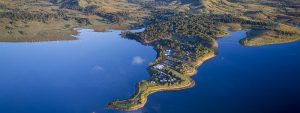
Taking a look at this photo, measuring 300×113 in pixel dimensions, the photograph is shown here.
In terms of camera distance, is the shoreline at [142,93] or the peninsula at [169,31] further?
the peninsula at [169,31]

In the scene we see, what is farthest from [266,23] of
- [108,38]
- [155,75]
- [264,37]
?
[155,75]

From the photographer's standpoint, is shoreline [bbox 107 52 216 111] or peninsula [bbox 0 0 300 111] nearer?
shoreline [bbox 107 52 216 111]

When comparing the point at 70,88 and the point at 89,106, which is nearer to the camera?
the point at 89,106

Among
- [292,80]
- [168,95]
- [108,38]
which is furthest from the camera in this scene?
[108,38]

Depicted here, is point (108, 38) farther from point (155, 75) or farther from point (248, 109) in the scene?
point (248, 109)

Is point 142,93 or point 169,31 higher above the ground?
point 169,31

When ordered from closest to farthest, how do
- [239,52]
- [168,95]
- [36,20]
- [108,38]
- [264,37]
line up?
[168,95], [239,52], [264,37], [108,38], [36,20]

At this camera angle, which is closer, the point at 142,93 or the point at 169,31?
the point at 142,93

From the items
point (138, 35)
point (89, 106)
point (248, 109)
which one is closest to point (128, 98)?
point (89, 106)

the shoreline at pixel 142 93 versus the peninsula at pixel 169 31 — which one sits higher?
the peninsula at pixel 169 31

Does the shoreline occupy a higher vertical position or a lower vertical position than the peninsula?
lower
